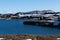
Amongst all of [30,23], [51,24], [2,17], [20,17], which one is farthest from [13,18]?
[51,24]

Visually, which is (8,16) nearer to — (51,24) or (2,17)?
(2,17)

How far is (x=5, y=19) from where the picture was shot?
7812 centimetres

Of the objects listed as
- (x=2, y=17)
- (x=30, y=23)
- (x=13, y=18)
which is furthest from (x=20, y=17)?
(x=30, y=23)

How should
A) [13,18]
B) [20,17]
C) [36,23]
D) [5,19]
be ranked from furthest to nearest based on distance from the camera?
[5,19] → [13,18] → [20,17] → [36,23]

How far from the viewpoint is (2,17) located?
275 feet

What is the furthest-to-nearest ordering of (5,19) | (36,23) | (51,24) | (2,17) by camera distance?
1. (2,17)
2. (5,19)
3. (36,23)
4. (51,24)

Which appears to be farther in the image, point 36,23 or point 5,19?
point 5,19

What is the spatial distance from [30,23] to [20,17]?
2660 cm

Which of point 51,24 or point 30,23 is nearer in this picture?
point 51,24

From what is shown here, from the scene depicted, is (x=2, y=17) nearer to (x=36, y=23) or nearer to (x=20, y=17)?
(x=20, y=17)

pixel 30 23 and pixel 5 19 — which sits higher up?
pixel 30 23

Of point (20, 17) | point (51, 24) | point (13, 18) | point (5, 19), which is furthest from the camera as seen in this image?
point (5, 19)

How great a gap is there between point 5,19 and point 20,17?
11816mm

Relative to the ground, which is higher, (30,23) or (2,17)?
(30,23)
